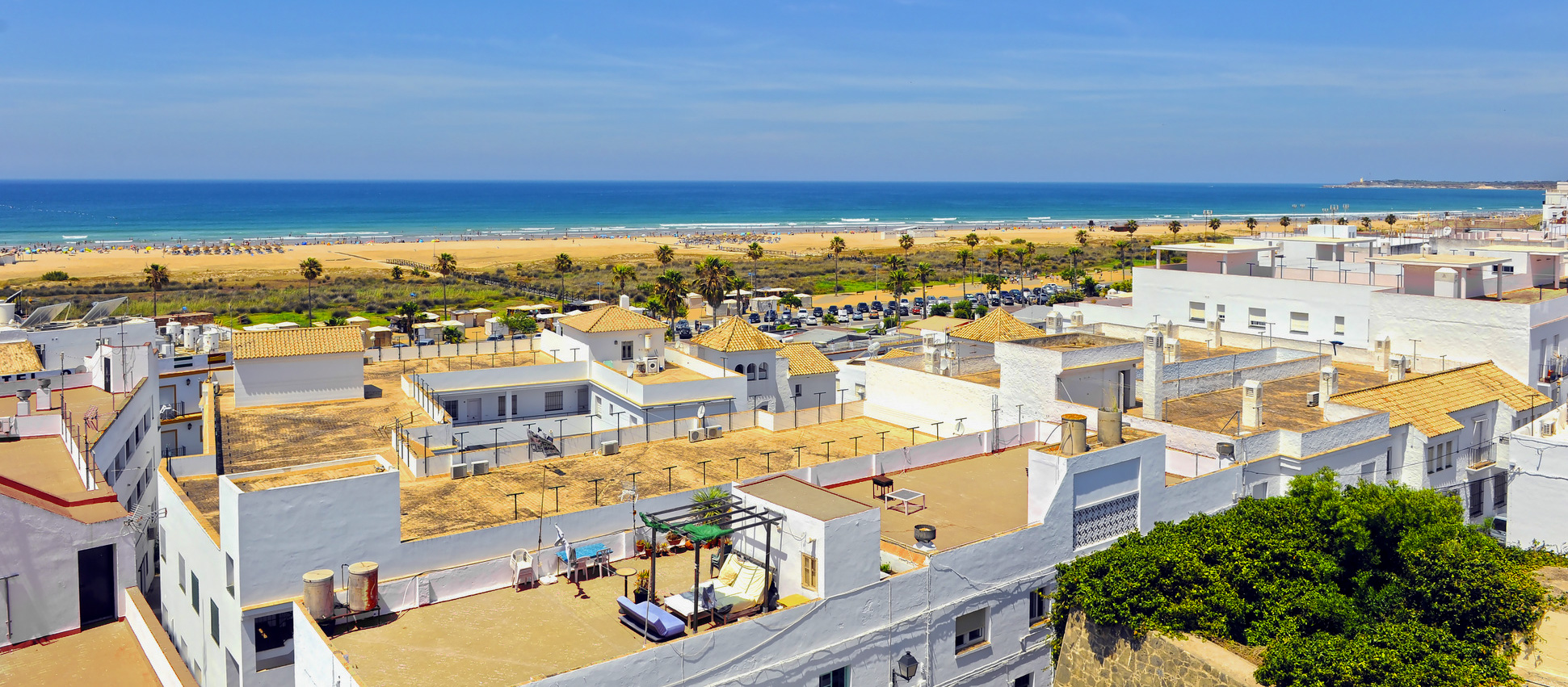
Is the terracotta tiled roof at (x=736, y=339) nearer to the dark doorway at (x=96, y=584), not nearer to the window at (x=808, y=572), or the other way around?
the dark doorway at (x=96, y=584)

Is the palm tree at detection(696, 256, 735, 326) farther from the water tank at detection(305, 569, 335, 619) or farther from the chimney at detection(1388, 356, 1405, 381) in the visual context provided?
the water tank at detection(305, 569, 335, 619)

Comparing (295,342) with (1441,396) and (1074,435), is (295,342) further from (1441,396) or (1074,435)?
(1441,396)

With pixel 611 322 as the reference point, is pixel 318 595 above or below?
below

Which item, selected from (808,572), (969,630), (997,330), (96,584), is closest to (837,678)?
(808,572)

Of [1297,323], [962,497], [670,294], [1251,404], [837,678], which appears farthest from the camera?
[670,294]

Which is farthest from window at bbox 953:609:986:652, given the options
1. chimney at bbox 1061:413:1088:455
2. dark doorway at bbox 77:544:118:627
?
dark doorway at bbox 77:544:118:627

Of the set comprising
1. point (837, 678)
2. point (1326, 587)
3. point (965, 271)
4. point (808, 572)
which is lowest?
point (837, 678)
